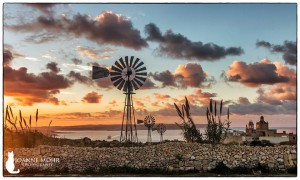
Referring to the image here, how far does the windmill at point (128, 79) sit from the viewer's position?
49.4 feet

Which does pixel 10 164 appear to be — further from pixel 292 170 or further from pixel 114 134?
pixel 292 170

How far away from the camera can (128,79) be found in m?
15.6

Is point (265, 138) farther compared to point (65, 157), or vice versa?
point (265, 138)

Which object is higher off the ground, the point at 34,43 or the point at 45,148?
the point at 34,43

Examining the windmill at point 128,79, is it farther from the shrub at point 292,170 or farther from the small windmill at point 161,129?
the shrub at point 292,170

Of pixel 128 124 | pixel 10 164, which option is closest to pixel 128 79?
pixel 128 124

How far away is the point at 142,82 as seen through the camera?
15.3 metres

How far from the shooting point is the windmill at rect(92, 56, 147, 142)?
1507cm

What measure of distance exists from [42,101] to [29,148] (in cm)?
145

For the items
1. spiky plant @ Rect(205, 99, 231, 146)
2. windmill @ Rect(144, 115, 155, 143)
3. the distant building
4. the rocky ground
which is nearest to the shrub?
the rocky ground

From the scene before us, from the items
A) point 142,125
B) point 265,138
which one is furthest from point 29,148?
point 265,138

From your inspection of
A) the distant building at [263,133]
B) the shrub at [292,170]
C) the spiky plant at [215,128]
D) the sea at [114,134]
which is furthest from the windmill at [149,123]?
the shrub at [292,170]

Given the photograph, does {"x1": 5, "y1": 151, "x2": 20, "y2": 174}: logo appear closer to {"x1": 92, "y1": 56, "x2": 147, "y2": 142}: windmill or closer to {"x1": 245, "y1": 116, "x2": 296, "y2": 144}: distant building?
{"x1": 92, "y1": 56, "x2": 147, "y2": 142}: windmill

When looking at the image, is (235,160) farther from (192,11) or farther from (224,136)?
(192,11)
